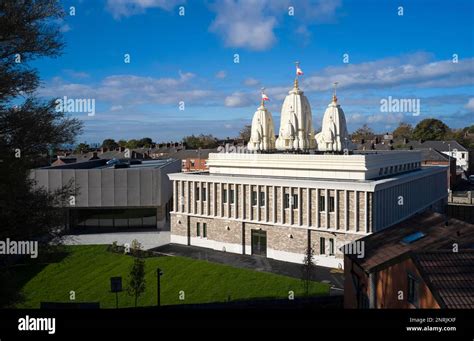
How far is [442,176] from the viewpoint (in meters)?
47.1

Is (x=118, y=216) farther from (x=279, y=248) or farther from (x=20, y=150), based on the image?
(x=20, y=150)

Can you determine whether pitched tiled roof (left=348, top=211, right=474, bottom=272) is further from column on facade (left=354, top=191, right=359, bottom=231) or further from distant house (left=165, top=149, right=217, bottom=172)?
distant house (left=165, top=149, right=217, bottom=172)

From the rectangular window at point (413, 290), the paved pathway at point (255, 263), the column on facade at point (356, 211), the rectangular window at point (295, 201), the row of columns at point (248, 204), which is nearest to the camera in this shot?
the rectangular window at point (413, 290)

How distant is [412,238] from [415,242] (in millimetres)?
547

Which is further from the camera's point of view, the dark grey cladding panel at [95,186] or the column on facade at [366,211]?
the dark grey cladding panel at [95,186]

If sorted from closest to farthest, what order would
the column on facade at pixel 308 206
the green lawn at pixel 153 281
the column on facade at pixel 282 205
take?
1. the green lawn at pixel 153 281
2. the column on facade at pixel 308 206
3. the column on facade at pixel 282 205

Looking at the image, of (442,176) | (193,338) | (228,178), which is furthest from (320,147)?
(193,338)

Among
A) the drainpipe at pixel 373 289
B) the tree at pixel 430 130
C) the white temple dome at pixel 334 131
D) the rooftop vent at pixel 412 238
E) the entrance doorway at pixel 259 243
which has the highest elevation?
the tree at pixel 430 130

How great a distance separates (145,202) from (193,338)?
134 feet

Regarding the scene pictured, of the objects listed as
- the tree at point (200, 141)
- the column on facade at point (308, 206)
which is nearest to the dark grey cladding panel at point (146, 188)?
the column on facade at point (308, 206)

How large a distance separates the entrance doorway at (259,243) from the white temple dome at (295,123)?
11256 millimetres

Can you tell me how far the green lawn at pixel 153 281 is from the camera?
24.2 m

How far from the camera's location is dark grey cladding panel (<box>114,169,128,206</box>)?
141 ft

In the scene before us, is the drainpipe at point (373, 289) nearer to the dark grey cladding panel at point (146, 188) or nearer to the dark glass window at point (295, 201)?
the dark glass window at point (295, 201)
